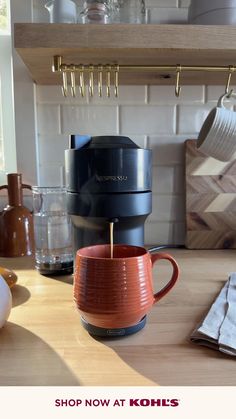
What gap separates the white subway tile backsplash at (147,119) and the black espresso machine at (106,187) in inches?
12.5

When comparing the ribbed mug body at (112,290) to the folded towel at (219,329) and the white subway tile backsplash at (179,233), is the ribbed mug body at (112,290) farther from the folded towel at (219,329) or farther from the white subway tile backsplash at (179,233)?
the white subway tile backsplash at (179,233)

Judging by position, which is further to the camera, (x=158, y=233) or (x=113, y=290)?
(x=158, y=233)

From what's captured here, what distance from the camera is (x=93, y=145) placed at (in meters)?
0.57

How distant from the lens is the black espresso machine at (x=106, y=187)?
1.77 feet

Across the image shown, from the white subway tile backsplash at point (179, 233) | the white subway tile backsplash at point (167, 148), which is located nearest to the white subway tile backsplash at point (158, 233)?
the white subway tile backsplash at point (179, 233)

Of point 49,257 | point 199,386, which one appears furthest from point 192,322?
point 49,257

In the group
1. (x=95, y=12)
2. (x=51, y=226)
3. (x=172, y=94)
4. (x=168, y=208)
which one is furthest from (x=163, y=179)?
(x=95, y=12)

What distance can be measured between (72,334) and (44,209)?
18.9 inches

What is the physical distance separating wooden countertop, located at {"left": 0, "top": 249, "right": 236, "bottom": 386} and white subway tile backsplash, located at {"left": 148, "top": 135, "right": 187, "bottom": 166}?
0.42 meters

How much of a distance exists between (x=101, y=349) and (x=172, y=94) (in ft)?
2.30

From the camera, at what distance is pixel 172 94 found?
88 cm

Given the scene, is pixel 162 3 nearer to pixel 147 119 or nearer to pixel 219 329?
pixel 147 119
